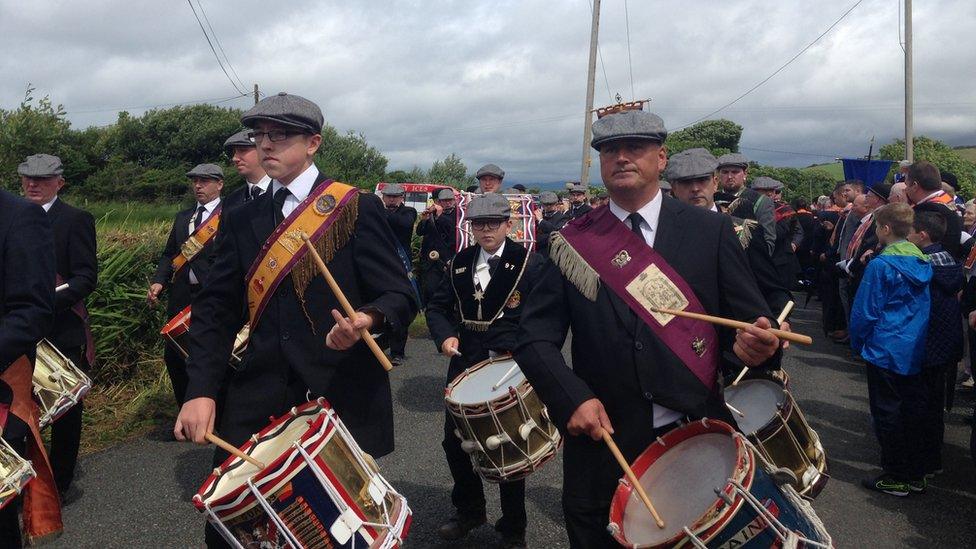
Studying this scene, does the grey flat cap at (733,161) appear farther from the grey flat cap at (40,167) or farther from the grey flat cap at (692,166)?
the grey flat cap at (40,167)

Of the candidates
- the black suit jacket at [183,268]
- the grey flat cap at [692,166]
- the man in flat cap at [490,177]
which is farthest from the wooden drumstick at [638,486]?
the man in flat cap at [490,177]

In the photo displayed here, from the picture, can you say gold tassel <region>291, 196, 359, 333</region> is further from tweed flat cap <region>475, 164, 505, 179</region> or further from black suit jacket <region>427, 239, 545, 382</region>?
tweed flat cap <region>475, 164, 505, 179</region>

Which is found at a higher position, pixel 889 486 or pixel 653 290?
pixel 653 290

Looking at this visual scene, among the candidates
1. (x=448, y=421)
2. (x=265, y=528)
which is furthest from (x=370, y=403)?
(x=448, y=421)

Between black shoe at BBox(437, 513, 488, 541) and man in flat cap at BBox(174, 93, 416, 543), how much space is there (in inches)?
59.9

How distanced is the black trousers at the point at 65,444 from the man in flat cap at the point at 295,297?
2546 mm

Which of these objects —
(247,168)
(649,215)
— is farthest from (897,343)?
(247,168)

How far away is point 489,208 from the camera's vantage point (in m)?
4.89

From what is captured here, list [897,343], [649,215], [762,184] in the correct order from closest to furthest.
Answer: [649,215], [897,343], [762,184]

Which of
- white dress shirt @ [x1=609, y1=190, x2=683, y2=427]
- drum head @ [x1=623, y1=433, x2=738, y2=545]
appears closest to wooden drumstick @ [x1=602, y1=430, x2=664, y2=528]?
drum head @ [x1=623, y1=433, x2=738, y2=545]

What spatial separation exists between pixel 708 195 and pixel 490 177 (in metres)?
3.79

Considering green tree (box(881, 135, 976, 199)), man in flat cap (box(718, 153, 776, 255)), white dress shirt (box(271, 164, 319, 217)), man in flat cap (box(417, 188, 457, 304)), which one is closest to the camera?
white dress shirt (box(271, 164, 319, 217))

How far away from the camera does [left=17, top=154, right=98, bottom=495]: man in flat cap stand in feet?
15.7

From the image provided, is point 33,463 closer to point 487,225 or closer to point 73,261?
point 73,261
